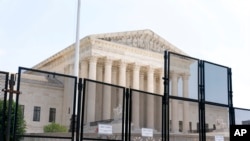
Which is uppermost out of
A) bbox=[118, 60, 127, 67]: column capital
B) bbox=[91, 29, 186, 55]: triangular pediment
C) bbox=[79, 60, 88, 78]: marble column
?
bbox=[91, 29, 186, 55]: triangular pediment

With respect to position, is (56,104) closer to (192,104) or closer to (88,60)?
(192,104)

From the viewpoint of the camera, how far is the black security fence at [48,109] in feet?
26.2

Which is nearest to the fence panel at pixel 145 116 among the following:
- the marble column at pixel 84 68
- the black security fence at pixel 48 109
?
the black security fence at pixel 48 109

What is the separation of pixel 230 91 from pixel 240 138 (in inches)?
114

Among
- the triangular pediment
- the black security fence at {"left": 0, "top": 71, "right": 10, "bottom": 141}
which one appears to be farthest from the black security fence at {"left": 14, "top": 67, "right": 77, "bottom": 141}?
the triangular pediment

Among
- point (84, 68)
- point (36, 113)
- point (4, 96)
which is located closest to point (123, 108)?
point (36, 113)

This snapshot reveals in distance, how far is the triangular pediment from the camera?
5456cm

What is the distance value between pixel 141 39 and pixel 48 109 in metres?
49.8

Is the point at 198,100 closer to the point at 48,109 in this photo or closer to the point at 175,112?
the point at 175,112

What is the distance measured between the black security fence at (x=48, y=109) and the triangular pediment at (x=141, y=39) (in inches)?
1735

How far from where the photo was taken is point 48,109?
8312 millimetres

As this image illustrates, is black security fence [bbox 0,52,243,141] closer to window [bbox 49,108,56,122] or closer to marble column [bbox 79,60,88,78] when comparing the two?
window [bbox 49,108,56,122]

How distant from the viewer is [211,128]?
1094 centimetres

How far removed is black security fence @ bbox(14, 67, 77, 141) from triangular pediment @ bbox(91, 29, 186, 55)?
4406 centimetres
